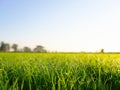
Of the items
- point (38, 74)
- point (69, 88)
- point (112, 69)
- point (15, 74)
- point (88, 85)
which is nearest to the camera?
point (69, 88)

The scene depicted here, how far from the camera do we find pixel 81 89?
3486 mm

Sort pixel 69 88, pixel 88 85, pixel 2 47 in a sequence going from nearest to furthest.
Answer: pixel 69 88
pixel 88 85
pixel 2 47

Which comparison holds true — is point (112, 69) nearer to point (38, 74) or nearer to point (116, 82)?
point (116, 82)

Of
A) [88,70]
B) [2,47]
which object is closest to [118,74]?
[88,70]

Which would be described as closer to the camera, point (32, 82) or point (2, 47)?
point (32, 82)

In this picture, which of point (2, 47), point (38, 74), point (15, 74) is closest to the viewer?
point (38, 74)

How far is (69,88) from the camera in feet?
11.2

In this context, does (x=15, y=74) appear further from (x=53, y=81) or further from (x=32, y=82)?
(x=53, y=81)

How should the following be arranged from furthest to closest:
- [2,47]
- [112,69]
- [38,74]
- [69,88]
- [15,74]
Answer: [2,47], [112,69], [15,74], [38,74], [69,88]

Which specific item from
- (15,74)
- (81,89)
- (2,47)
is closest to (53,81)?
(81,89)

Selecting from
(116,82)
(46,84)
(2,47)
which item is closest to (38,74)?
(46,84)

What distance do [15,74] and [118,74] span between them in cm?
172

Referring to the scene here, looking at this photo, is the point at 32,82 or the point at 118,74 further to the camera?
the point at 118,74

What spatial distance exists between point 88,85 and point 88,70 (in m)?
1.23
